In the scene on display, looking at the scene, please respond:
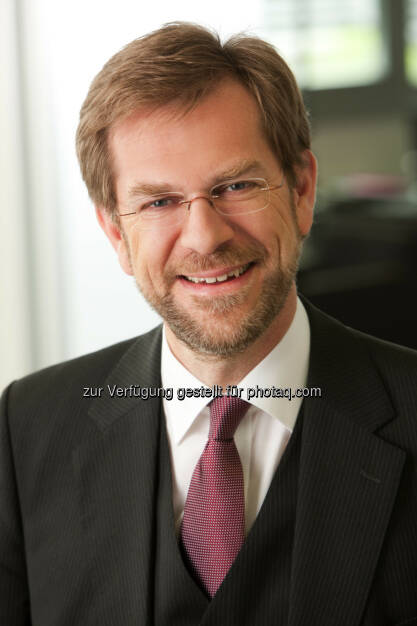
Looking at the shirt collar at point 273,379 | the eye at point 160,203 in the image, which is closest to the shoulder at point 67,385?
the shirt collar at point 273,379

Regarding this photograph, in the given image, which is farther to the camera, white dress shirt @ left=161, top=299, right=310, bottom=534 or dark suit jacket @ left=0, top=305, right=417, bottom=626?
white dress shirt @ left=161, top=299, right=310, bottom=534

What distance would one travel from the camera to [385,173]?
4426mm

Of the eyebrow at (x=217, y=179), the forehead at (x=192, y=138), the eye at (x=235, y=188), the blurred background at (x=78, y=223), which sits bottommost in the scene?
the blurred background at (x=78, y=223)

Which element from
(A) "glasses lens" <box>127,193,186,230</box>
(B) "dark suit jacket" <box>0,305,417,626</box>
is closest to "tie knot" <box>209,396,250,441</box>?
(B) "dark suit jacket" <box>0,305,417,626</box>

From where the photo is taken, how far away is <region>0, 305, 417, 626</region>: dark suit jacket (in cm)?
132

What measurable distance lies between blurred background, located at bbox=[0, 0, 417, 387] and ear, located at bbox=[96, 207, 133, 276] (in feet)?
3.65

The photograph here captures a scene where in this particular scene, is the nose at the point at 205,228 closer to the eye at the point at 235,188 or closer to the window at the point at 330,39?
the eye at the point at 235,188

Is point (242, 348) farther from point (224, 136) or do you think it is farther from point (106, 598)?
point (106, 598)

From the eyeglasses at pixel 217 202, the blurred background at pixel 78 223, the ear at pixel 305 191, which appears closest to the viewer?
the eyeglasses at pixel 217 202

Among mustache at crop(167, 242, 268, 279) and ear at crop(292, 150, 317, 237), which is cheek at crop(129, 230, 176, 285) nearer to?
mustache at crop(167, 242, 268, 279)

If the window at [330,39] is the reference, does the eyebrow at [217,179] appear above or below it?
above

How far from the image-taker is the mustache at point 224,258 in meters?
1.42

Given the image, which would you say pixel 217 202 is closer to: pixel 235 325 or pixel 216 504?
pixel 235 325

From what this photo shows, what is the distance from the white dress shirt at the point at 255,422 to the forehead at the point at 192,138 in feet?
1.09
